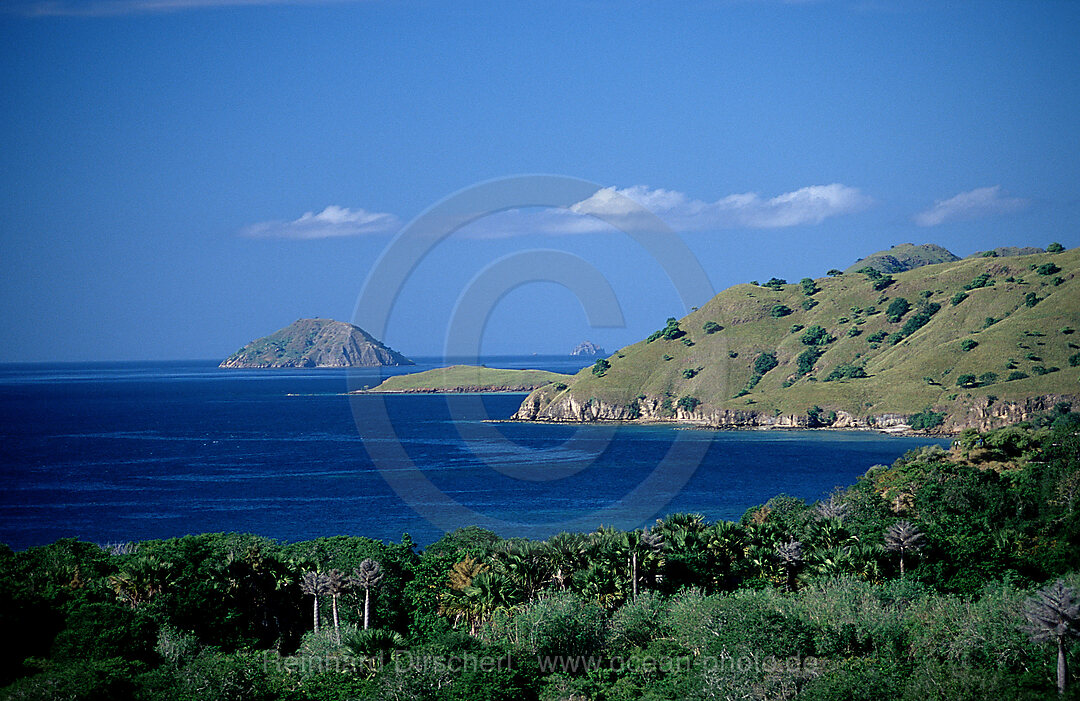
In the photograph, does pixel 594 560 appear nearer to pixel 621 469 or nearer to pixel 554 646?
pixel 554 646

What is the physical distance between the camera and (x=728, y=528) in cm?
5009

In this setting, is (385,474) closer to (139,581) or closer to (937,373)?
(139,581)

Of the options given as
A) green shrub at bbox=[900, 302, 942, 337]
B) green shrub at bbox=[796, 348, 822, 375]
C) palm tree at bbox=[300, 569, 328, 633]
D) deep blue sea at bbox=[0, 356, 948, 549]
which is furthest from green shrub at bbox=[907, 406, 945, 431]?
palm tree at bbox=[300, 569, 328, 633]

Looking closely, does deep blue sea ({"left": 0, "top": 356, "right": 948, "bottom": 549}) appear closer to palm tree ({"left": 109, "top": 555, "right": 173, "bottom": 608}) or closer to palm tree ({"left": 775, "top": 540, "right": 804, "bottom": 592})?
palm tree ({"left": 775, "top": 540, "right": 804, "bottom": 592})

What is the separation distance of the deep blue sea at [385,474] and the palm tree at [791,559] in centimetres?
3707

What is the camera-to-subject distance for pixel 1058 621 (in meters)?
30.3

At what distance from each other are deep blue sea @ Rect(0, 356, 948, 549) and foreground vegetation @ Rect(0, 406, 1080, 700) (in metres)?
33.9

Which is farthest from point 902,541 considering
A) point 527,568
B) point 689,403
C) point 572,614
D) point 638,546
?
point 689,403

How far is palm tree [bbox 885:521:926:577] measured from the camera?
47781 mm

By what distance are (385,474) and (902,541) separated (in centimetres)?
8485

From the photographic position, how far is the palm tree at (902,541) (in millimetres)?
47781

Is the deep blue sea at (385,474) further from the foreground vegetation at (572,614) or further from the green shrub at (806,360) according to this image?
the foreground vegetation at (572,614)

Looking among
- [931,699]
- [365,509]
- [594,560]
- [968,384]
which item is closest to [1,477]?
[365,509]

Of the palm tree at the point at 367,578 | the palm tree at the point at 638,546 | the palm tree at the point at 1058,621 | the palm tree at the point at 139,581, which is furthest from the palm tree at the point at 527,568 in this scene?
the palm tree at the point at 1058,621
